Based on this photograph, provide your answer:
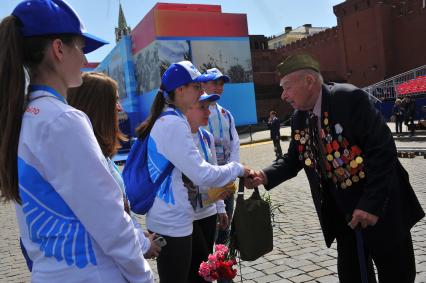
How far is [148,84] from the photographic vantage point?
38719 millimetres

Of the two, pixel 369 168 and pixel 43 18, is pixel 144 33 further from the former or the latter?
pixel 43 18

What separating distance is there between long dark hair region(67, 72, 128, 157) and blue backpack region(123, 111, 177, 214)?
534 mm

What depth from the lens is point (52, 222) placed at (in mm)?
1478

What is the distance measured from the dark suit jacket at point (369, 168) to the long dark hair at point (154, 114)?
3.66ft

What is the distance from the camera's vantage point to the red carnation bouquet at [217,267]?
2996 millimetres

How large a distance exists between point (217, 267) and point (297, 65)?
1.54 m

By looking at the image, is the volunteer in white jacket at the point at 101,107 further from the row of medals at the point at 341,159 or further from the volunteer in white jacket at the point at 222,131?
the volunteer in white jacket at the point at 222,131

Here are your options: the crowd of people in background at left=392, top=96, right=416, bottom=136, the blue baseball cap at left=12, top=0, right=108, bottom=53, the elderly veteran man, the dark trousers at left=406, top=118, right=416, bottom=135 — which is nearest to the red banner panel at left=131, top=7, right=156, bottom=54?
the crowd of people in background at left=392, top=96, right=416, bottom=136

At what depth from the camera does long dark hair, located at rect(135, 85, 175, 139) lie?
9.77ft

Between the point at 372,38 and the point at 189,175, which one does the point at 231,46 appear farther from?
the point at 189,175

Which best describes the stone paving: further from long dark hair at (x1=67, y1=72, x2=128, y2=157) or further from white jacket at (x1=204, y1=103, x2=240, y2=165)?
long dark hair at (x1=67, y1=72, x2=128, y2=157)

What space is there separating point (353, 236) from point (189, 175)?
1.34m

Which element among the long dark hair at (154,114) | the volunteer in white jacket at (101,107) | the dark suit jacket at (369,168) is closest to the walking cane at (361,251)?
the dark suit jacket at (369,168)

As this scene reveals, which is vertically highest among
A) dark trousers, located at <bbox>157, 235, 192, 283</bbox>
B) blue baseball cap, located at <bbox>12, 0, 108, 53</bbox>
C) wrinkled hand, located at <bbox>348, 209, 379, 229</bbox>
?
blue baseball cap, located at <bbox>12, 0, 108, 53</bbox>
